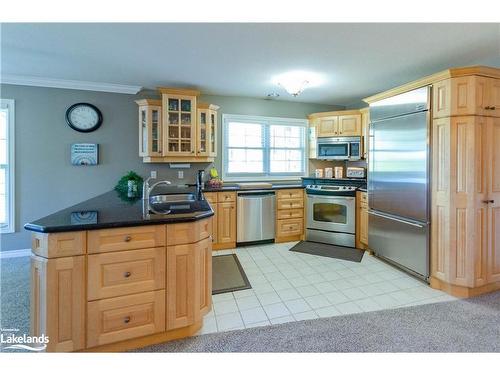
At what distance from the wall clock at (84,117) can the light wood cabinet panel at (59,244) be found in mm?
2641

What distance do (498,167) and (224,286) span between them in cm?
295

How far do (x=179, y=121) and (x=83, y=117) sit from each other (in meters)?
1.35

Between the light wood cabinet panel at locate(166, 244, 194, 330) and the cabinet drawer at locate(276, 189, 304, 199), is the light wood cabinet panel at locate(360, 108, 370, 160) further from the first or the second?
the light wood cabinet panel at locate(166, 244, 194, 330)

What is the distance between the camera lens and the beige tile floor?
209 cm

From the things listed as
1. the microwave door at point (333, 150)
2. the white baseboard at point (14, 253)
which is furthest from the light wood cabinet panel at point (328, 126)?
the white baseboard at point (14, 253)

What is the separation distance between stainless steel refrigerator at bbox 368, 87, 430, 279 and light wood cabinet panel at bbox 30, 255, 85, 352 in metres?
3.03

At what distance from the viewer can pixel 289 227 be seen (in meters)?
4.12

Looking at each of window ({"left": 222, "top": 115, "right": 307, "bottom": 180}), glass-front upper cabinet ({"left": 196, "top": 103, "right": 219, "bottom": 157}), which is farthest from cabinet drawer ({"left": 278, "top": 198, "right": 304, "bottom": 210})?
glass-front upper cabinet ({"left": 196, "top": 103, "right": 219, "bottom": 157})

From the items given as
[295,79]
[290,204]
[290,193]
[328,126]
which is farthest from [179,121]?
[328,126]

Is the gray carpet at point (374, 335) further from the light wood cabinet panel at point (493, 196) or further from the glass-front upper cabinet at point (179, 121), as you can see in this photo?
the glass-front upper cabinet at point (179, 121)

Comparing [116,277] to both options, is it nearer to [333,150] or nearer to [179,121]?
[179,121]

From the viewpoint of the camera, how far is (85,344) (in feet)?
4.93

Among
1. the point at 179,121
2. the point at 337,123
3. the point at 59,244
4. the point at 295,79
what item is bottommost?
the point at 59,244
